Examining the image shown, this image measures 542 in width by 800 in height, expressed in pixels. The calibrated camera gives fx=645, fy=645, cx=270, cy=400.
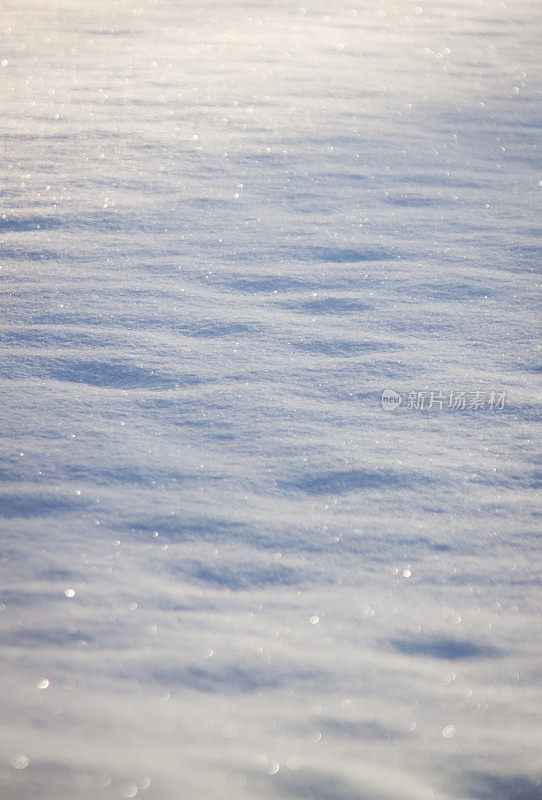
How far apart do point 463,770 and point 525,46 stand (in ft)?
15.5

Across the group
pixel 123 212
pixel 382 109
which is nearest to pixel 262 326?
pixel 123 212

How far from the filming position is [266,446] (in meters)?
1.66

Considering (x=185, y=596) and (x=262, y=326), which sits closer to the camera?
(x=185, y=596)

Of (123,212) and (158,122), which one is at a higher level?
(158,122)

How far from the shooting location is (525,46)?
439cm

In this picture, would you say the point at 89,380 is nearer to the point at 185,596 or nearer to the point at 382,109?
the point at 185,596

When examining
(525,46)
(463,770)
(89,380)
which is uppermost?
(525,46)

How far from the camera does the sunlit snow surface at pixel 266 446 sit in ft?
3.42

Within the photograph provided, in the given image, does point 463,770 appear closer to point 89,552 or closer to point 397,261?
point 89,552

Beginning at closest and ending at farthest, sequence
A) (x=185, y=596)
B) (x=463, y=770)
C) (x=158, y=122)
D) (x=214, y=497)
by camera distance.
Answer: (x=463, y=770)
(x=185, y=596)
(x=214, y=497)
(x=158, y=122)

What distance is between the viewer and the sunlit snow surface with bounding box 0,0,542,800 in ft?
3.42

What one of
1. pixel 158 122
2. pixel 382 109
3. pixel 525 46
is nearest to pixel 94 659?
pixel 158 122

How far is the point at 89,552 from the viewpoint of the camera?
53.5 inches

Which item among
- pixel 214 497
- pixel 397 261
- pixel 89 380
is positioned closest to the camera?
pixel 214 497
